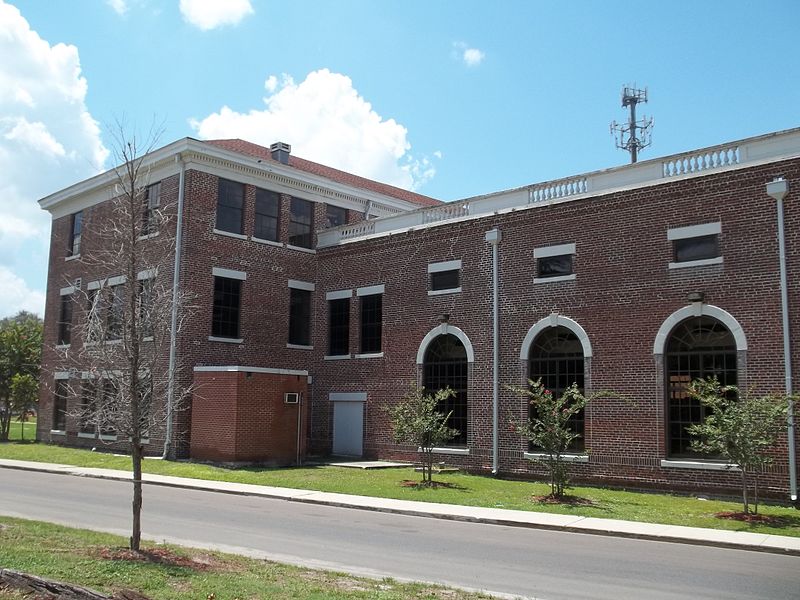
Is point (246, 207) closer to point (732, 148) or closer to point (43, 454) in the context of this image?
point (43, 454)

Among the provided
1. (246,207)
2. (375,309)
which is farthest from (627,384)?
(246,207)

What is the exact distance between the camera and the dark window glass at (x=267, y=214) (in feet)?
104

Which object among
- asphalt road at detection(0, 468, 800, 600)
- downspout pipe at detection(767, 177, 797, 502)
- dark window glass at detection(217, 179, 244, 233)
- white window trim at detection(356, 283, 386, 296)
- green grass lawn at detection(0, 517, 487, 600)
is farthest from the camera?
dark window glass at detection(217, 179, 244, 233)

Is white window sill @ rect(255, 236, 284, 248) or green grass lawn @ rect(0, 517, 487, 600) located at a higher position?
white window sill @ rect(255, 236, 284, 248)

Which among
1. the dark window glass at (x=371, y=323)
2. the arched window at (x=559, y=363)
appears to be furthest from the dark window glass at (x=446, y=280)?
the arched window at (x=559, y=363)

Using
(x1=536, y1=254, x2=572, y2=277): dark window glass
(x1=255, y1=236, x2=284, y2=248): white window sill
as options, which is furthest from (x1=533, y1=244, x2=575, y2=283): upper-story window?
(x1=255, y1=236, x2=284, y2=248): white window sill

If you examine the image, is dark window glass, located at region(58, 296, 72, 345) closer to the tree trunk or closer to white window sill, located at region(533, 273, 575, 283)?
white window sill, located at region(533, 273, 575, 283)

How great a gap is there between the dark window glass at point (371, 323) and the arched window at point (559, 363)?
7235 millimetres

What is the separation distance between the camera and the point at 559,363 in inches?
923

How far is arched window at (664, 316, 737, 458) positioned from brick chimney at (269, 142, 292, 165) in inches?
812

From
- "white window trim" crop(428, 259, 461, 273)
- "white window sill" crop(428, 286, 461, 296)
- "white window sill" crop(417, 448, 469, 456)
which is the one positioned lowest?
"white window sill" crop(417, 448, 469, 456)

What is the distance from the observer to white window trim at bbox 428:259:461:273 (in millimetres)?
26184

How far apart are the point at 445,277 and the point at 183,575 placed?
18.9m

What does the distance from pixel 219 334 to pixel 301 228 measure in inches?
247
